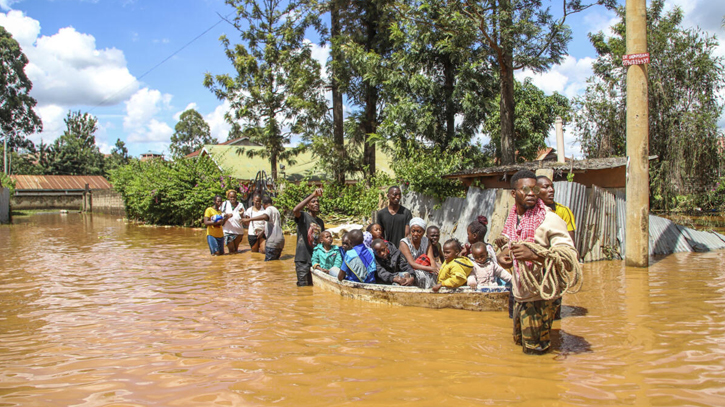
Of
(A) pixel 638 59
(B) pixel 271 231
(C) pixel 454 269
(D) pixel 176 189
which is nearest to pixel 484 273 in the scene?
(C) pixel 454 269

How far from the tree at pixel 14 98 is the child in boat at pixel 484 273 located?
6383cm

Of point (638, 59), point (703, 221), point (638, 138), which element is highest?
point (638, 59)

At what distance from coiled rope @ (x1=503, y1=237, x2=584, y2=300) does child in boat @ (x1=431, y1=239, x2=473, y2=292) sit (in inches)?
80.1

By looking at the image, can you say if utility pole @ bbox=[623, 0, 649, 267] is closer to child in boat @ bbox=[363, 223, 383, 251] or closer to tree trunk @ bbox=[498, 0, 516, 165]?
tree trunk @ bbox=[498, 0, 516, 165]

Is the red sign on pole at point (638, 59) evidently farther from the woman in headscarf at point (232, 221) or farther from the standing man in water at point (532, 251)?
the woman in headscarf at point (232, 221)

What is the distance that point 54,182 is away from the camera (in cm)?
4619

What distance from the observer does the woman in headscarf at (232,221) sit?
39.8 feet

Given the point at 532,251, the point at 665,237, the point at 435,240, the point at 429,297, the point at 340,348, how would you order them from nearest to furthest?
the point at 532,251, the point at 340,348, the point at 429,297, the point at 435,240, the point at 665,237

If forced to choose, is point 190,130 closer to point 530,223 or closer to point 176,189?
point 176,189

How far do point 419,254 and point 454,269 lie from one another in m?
0.96

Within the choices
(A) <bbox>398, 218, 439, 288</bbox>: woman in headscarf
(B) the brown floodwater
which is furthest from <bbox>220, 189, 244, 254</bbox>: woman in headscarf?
(A) <bbox>398, 218, 439, 288</bbox>: woman in headscarf

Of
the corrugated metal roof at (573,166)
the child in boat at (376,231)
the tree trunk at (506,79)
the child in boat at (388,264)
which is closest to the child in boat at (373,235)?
the child in boat at (376,231)

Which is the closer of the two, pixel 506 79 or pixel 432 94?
pixel 506 79

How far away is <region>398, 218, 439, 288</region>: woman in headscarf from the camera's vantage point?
274 inches
